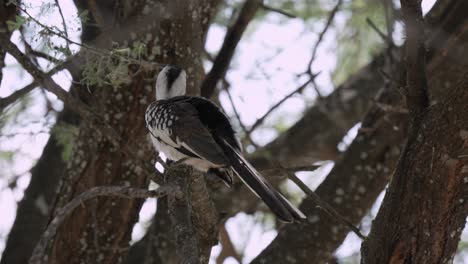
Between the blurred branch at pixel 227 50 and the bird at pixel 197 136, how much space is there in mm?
1105

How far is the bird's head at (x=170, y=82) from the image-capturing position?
4.40 metres

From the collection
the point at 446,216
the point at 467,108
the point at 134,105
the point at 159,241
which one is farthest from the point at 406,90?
the point at 159,241

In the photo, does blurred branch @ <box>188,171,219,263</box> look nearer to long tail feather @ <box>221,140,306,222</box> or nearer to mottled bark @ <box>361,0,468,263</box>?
long tail feather @ <box>221,140,306,222</box>

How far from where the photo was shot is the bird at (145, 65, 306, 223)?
3.77 meters

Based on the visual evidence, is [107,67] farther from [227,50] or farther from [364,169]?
[364,169]

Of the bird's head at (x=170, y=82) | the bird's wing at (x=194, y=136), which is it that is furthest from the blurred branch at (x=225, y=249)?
the bird's wing at (x=194, y=136)

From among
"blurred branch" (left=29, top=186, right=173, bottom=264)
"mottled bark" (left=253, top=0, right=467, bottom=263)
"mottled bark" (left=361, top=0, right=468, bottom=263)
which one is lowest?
"mottled bark" (left=361, top=0, right=468, bottom=263)

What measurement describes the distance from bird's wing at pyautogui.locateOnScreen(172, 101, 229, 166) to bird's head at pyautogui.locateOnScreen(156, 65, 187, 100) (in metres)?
0.24

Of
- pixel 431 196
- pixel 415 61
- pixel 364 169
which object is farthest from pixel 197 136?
pixel 364 169

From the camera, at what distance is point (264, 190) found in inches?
140

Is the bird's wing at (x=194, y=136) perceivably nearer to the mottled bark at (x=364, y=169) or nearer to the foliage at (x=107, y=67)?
the foliage at (x=107, y=67)

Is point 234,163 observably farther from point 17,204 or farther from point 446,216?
point 17,204

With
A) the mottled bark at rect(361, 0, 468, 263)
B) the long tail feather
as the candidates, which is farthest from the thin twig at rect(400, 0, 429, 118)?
the long tail feather

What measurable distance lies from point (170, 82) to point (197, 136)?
0.66 metres
